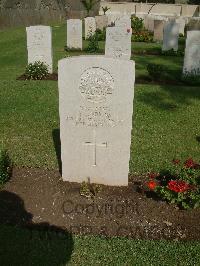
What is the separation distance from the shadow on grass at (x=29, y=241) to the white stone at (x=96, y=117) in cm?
108

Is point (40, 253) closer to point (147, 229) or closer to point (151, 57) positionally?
point (147, 229)

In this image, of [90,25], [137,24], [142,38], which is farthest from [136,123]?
[137,24]

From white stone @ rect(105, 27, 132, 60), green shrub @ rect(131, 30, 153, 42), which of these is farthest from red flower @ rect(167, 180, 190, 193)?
green shrub @ rect(131, 30, 153, 42)

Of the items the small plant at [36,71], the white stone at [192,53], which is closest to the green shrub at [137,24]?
the white stone at [192,53]

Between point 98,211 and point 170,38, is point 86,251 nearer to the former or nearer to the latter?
point 98,211

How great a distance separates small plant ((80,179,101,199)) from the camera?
4952 mm

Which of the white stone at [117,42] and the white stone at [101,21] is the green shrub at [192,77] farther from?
the white stone at [101,21]

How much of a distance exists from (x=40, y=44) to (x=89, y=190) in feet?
26.0

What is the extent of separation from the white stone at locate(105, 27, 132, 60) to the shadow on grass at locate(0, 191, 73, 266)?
342 inches

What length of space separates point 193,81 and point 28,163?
22.7 feet

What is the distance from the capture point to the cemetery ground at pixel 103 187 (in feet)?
12.8

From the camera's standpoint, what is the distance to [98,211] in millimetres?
4637

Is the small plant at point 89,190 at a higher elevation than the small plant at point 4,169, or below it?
below

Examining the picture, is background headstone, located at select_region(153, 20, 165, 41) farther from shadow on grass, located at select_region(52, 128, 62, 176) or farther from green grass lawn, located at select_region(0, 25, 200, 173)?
shadow on grass, located at select_region(52, 128, 62, 176)
